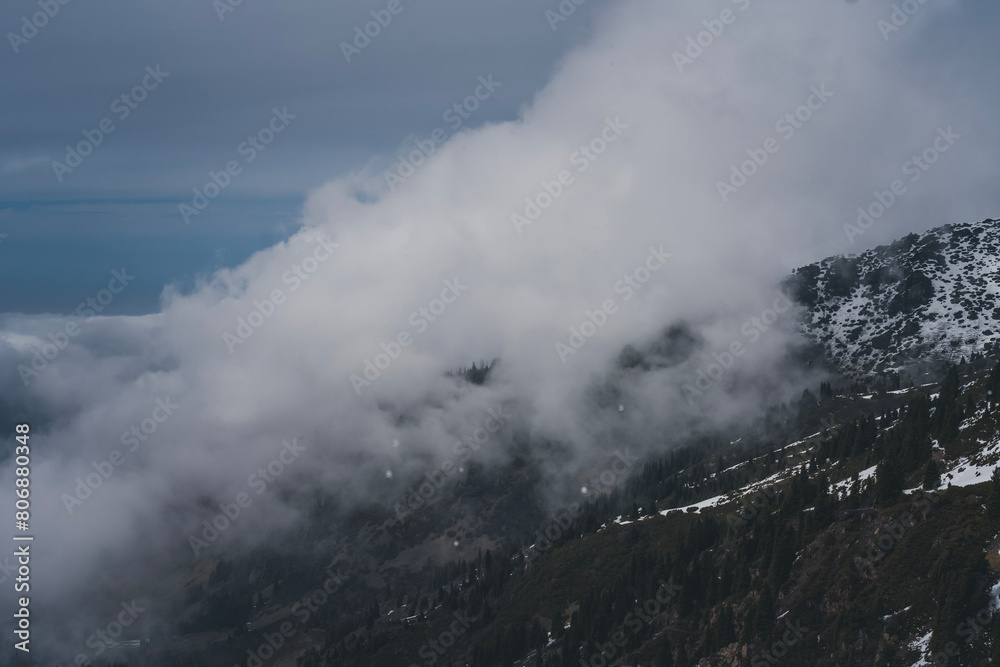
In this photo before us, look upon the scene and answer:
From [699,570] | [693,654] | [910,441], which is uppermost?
[910,441]

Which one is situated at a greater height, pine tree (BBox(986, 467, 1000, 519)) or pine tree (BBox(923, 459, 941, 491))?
pine tree (BBox(923, 459, 941, 491))

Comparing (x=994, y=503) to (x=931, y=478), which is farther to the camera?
(x=931, y=478)

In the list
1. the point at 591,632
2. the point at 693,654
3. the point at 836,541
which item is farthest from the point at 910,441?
the point at 591,632

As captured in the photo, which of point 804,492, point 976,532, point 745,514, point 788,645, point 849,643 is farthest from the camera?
point 745,514

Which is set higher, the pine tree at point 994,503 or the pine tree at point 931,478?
the pine tree at point 931,478

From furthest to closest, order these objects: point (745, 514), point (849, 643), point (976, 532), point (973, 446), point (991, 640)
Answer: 1. point (745, 514)
2. point (973, 446)
3. point (849, 643)
4. point (976, 532)
5. point (991, 640)

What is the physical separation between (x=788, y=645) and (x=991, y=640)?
115 feet

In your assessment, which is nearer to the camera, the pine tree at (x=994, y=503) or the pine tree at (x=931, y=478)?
the pine tree at (x=994, y=503)

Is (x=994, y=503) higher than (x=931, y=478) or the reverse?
the reverse

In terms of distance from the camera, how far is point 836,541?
414 feet

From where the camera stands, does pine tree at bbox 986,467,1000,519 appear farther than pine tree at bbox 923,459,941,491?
No

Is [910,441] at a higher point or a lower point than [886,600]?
higher

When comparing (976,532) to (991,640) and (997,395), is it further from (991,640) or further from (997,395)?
(997,395)

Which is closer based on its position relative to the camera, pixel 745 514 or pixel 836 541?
pixel 836 541
